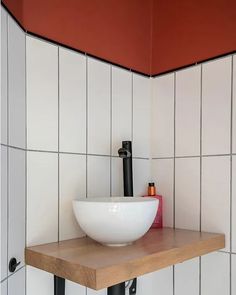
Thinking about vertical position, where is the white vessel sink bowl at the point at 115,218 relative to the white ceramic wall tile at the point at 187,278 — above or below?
above

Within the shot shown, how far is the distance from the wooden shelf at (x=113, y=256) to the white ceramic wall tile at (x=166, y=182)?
172 mm

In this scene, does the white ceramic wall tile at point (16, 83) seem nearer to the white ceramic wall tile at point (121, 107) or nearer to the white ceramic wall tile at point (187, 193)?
the white ceramic wall tile at point (121, 107)

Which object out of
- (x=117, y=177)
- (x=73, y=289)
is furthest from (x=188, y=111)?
(x=73, y=289)

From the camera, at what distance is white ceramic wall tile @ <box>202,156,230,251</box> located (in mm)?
1190

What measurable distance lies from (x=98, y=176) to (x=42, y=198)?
25 centimetres

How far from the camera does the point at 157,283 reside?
1.37 meters

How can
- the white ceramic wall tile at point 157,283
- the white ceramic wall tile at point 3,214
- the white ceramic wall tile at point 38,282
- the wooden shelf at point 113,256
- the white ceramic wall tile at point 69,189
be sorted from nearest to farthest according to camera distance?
the wooden shelf at point 113,256 < the white ceramic wall tile at point 3,214 < the white ceramic wall tile at point 38,282 < the white ceramic wall tile at point 69,189 < the white ceramic wall tile at point 157,283

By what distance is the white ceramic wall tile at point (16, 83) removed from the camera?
0.95 metres

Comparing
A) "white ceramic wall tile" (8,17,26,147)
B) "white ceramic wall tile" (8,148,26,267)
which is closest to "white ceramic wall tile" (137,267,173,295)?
"white ceramic wall tile" (8,148,26,267)

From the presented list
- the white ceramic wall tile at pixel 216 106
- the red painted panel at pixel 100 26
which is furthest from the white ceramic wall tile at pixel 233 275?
the red painted panel at pixel 100 26

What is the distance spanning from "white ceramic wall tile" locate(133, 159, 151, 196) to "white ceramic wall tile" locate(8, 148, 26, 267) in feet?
1.64

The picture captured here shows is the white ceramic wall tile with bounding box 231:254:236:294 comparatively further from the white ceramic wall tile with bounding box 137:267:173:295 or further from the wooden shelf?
the white ceramic wall tile with bounding box 137:267:173:295

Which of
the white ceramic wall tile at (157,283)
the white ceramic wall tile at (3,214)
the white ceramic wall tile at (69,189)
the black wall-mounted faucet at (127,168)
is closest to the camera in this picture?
the white ceramic wall tile at (3,214)

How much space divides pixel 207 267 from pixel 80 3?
1031 mm
